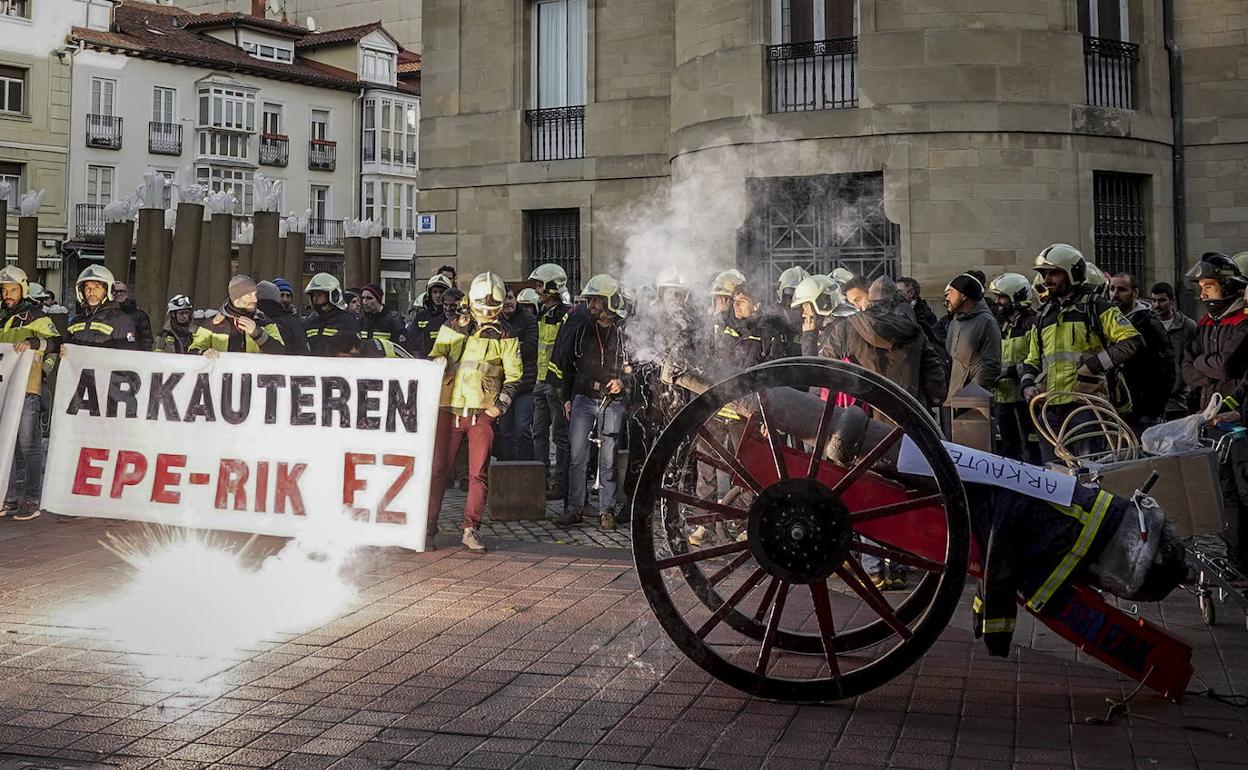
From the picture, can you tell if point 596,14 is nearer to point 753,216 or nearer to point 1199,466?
point 753,216

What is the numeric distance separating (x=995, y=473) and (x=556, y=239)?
61.0ft

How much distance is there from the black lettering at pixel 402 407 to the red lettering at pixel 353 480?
23 centimetres

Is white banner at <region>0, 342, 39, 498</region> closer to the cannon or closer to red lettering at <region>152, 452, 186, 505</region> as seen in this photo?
red lettering at <region>152, 452, 186, 505</region>

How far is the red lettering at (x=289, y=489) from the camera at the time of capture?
856cm

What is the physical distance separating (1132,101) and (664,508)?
1660cm

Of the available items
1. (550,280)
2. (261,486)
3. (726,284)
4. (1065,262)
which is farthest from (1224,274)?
(550,280)

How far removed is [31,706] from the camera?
5.14 m

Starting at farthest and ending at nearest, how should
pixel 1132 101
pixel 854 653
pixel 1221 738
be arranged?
1. pixel 1132 101
2. pixel 854 653
3. pixel 1221 738

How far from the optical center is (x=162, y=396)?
911 cm

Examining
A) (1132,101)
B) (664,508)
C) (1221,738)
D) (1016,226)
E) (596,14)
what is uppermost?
(596,14)

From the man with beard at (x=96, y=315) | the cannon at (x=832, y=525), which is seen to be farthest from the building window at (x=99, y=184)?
the cannon at (x=832, y=525)

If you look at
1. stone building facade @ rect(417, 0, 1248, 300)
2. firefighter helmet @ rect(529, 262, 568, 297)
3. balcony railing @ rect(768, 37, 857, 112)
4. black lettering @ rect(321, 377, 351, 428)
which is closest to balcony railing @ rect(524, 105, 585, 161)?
stone building facade @ rect(417, 0, 1248, 300)

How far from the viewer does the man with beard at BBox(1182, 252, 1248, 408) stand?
7527 mm

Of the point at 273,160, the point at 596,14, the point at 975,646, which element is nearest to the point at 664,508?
the point at 975,646
